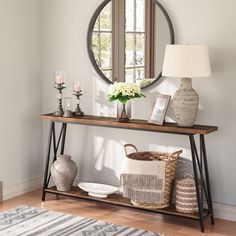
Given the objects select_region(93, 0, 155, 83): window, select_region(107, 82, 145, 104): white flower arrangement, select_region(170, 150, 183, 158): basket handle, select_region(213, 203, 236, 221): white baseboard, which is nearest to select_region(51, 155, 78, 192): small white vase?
select_region(107, 82, 145, 104): white flower arrangement

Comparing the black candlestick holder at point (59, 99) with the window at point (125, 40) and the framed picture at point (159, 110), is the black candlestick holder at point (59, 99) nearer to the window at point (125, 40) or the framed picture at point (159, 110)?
the window at point (125, 40)

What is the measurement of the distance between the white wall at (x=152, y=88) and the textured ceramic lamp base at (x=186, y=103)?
0.72 ft

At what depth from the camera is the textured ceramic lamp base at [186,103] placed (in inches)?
147

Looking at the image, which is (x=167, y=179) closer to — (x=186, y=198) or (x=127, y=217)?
(x=186, y=198)

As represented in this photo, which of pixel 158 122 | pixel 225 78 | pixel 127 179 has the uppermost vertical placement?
pixel 225 78

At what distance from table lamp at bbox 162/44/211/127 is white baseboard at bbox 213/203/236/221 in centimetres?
73

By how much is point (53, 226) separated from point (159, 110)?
1.21 metres

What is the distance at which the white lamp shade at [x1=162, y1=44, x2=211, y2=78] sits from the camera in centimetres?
361

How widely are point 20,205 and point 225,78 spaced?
2038mm

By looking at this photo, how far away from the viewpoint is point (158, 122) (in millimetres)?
3895

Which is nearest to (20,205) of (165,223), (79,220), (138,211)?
(79,220)

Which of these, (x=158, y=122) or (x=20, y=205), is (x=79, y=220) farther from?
(x=158, y=122)

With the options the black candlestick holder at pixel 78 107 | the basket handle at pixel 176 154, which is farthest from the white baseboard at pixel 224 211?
the black candlestick holder at pixel 78 107

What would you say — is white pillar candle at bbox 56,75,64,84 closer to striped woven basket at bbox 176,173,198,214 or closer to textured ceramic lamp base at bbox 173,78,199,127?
textured ceramic lamp base at bbox 173,78,199,127
